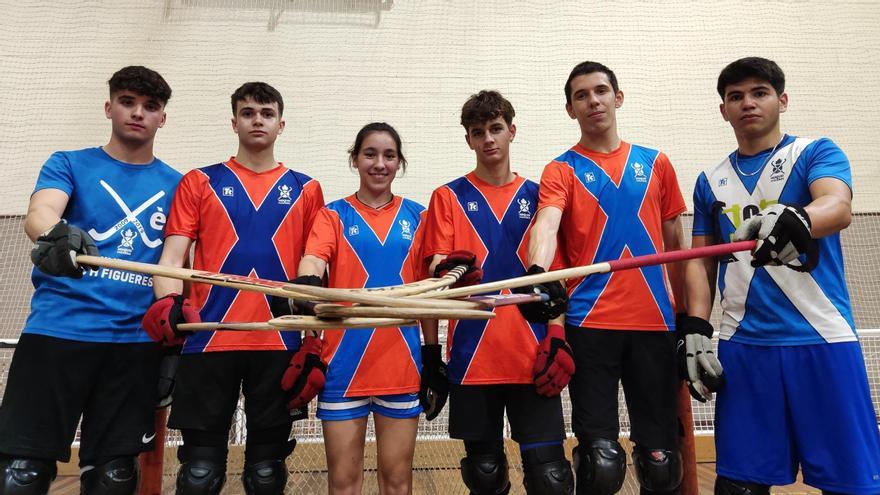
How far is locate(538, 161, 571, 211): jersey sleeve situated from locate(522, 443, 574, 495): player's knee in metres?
0.84

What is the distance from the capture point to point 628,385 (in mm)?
1787

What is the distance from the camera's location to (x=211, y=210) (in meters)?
1.92

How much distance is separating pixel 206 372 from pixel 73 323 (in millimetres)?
478

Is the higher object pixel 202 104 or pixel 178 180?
pixel 202 104

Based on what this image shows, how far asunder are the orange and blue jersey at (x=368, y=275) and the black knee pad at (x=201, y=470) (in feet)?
1.34

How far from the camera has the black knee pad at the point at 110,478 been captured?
5.67ft

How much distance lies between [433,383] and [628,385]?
2.26 ft

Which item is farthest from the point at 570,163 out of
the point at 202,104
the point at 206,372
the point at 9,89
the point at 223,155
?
the point at 9,89

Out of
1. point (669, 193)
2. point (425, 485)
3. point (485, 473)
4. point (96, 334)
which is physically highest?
point (669, 193)

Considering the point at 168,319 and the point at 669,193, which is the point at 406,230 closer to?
the point at 168,319

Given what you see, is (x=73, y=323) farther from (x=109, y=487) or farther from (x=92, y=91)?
(x=92, y=91)

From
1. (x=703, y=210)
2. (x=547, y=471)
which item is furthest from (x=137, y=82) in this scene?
(x=703, y=210)

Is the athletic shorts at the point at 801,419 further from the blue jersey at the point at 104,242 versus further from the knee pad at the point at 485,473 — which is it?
the blue jersey at the point at 104,242

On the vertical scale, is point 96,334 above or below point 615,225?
below
